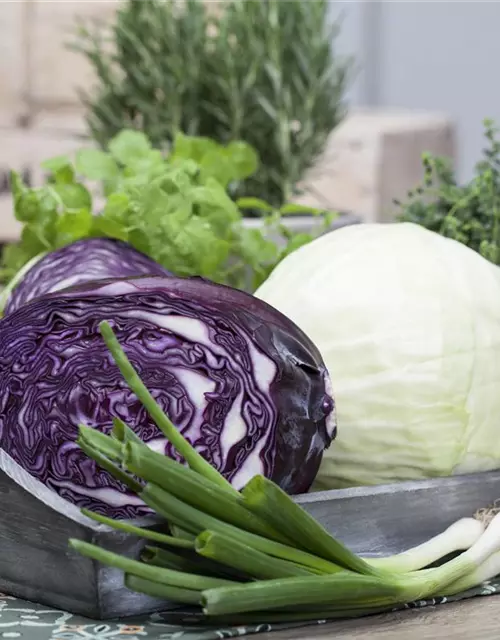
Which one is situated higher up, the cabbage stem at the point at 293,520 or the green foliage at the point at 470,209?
the green foliage at the point at 470,209

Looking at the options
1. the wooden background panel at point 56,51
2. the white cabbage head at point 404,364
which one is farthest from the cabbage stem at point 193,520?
the wooden background panel at point 56,51

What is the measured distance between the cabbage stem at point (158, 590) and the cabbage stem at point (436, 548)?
0.37 feet

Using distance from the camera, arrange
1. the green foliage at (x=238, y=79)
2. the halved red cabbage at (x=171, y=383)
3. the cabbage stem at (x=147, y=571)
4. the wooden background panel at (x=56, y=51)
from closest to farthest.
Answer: the cabbage stem at (x=147, y=571), the halved red cabbage at (x=171, y=383), the green foliage at (x=238, y=79), the wooden background panel at (x=56, y=51)

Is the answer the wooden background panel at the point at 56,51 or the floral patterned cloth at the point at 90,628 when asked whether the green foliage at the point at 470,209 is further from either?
the wooden background panel at the point at 56,51

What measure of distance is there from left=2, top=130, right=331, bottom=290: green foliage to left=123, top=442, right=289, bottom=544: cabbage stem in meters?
0.40

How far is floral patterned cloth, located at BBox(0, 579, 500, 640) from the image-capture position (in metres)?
0.57

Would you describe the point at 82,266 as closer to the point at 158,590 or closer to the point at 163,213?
the point at 163,213

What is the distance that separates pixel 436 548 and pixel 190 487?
179 millimetres

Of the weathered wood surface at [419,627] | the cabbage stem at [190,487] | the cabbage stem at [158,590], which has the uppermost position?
the cabbage stem at [190,487]

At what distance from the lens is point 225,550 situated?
1.84 ft

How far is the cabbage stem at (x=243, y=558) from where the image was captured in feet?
1.82

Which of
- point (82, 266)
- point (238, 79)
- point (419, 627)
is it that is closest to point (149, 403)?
point (419, 627)

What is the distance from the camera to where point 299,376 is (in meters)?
0.67

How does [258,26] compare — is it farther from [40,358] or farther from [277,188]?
[40,358]
